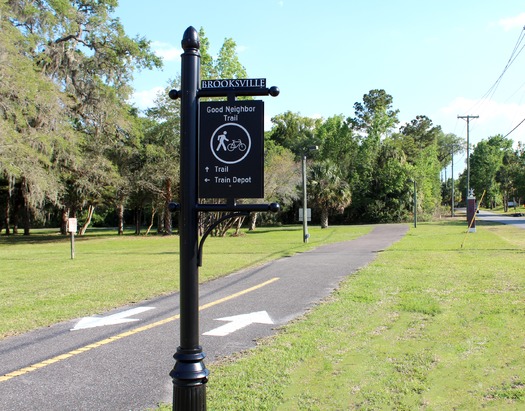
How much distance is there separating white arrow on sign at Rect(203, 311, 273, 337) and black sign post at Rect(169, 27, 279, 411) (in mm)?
3766

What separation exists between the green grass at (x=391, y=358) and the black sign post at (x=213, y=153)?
162 centimetres

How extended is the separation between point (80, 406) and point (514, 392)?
3.67 m

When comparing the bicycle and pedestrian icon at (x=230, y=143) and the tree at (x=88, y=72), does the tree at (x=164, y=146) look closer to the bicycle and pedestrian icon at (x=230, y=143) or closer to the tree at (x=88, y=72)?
the tree at (x=88, y=72)

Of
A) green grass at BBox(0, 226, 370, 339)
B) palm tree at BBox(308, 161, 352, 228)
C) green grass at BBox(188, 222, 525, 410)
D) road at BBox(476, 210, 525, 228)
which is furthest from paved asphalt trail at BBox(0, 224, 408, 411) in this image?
road at BBox(476, 210, 525, 228)

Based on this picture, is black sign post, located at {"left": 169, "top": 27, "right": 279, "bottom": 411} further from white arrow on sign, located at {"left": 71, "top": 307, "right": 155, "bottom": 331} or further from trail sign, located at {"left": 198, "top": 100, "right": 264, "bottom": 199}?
white arrow on sign, located at {"left": 71, "top": 307, "right": 155, "bottom": 331}

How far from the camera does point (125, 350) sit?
19.9 ft

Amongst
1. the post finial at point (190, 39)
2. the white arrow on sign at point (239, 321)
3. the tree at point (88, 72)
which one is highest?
the tree at point (88, 72)

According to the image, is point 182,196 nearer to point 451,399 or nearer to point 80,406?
point 80,406

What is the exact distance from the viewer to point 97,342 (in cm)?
650

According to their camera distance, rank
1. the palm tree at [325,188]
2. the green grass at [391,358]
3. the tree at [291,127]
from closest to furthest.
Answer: the green grass at [391,358], the palm tree at [325,188], the tree at [291,127]

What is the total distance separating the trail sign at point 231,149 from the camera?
3.28 metres

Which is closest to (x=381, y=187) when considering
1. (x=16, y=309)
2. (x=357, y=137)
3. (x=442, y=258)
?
(x=357, y=137)

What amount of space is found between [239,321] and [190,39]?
17.0 ft

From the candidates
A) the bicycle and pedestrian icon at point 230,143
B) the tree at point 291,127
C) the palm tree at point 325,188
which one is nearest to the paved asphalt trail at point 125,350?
the bicycle and pedestrian icon at point 230,143
